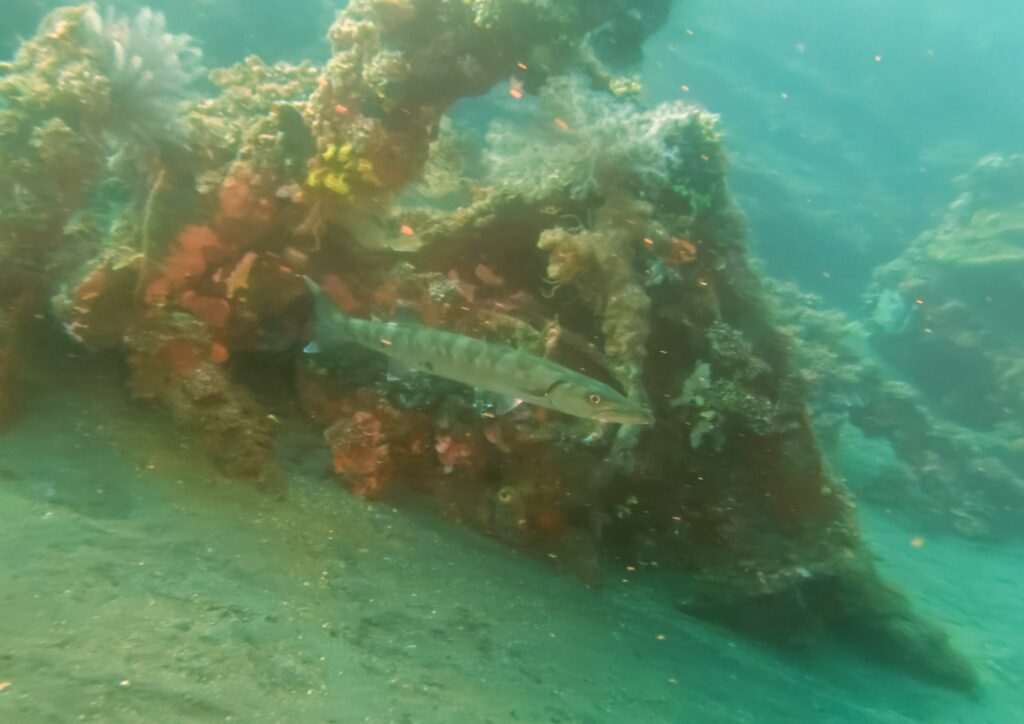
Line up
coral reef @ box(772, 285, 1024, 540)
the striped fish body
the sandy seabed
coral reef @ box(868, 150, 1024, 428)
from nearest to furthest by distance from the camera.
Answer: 1. the sandy seabed
2. the striped fish body
3. coral reef @ box(772, 285, 1024, 540)
4. coral reef @ box(868, 150, 1024, 428)

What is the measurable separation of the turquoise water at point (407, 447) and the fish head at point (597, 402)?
2.40ft

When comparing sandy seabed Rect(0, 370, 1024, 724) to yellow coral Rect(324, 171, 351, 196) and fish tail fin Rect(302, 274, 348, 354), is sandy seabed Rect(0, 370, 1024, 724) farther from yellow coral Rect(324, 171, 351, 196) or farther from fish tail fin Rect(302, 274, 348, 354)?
yellow coral Rect(324, 171, 351, 196)

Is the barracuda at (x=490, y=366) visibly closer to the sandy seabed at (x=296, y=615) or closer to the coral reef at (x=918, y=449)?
the sandy seabed at (x=296, y=615)

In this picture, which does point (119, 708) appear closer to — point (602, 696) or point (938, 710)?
point (602, 696)

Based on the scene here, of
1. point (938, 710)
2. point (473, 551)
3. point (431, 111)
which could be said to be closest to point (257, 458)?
point (473, 551)

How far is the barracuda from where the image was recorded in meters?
3.93

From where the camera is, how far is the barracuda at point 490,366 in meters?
3.93

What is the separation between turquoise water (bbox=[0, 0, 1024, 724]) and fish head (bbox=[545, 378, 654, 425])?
0.73 m

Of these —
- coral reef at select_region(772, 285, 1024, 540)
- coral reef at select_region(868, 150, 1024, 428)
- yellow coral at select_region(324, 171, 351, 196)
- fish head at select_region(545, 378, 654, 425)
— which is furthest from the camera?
coral reef at select_region(868, 150, 1024, 428)

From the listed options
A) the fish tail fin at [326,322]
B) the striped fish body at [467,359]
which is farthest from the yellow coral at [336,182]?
the striped fish body at [467,359]

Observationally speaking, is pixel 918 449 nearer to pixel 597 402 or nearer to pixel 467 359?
pixel 597 402

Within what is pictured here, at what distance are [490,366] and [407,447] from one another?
224cm

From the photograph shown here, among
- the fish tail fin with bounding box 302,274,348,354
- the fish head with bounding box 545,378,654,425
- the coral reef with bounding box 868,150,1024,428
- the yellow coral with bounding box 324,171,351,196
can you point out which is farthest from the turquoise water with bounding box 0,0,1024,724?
the coral reef with bounding box 868,150,1024,428

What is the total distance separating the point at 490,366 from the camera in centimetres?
425
